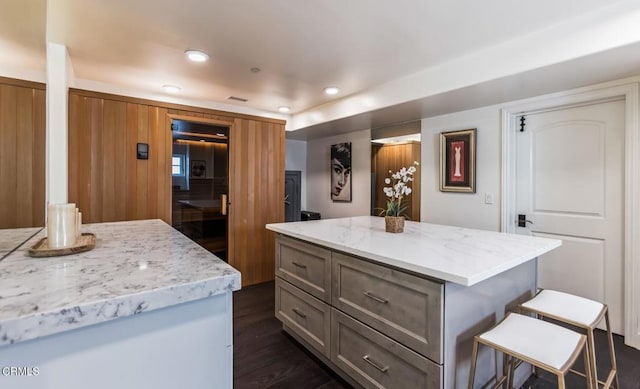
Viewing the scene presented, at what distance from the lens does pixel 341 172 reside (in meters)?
4.79

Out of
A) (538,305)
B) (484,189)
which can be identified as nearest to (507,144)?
(484,189)

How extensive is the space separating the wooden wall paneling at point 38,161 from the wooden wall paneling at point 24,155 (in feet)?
0.10

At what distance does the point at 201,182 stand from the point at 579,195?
3649 mm

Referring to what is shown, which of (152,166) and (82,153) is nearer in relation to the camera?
(82,153)

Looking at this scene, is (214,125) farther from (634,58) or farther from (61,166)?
(634,58)

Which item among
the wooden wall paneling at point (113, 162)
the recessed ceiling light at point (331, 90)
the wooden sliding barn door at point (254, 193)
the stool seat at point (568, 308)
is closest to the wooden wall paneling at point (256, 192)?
the wooden sliding barn door at point (254, 193)

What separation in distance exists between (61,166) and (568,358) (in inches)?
117

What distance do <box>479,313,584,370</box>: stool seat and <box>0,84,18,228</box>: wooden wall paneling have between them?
1.96m

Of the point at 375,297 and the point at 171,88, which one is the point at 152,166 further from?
the point at 375,297

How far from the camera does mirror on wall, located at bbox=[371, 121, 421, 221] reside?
373 centimetres

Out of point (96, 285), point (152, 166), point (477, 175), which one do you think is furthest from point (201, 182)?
point (477, 175)

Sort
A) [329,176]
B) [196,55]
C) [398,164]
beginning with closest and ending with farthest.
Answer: [196,55] → [398,164] → [329,176]

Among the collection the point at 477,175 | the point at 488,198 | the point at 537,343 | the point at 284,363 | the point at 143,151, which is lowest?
the point at 284,363

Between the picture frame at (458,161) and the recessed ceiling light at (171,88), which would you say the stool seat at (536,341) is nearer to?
the picture frame at (458,161)
